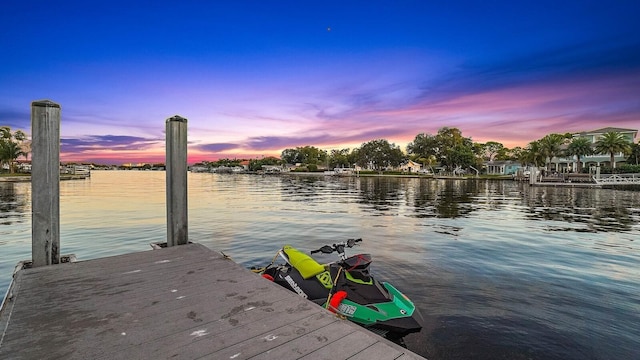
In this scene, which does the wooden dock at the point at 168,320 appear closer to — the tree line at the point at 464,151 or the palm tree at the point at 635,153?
the tree line at the point at 464,151

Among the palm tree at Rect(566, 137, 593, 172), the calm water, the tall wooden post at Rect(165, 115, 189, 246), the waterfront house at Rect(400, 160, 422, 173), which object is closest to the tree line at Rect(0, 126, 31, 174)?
the calm water

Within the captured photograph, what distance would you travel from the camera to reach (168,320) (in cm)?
353

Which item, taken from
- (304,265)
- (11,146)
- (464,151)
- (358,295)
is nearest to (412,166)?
(464,151)

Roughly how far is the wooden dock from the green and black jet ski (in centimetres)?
67

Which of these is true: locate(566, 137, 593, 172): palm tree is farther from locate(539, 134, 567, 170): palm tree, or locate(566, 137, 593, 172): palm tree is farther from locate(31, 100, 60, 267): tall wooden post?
locate(31, 100, 60, 267): tall wooden post

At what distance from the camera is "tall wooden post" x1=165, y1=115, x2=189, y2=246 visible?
6.86 meters

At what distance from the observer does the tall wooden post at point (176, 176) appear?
6855 millimetres

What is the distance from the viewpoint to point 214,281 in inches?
187

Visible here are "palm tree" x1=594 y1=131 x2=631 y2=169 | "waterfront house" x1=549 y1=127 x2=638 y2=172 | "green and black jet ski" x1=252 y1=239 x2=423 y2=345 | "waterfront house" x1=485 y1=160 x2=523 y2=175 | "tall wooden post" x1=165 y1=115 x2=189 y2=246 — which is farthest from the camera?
"waterfront house" x1=485 y1=160 x2=523 y2=175

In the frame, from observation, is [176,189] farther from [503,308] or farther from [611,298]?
[611,298]

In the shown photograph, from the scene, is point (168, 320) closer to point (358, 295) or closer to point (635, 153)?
point (358, 295)

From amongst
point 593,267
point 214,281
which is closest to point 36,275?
point 214,281

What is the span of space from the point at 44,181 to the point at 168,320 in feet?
12.2

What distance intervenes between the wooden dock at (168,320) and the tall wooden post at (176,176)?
1820 mm
